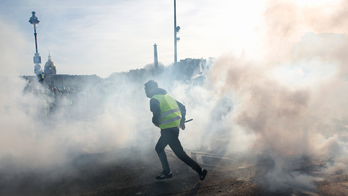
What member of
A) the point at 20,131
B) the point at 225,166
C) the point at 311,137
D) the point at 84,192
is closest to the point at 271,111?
the point at 311,137

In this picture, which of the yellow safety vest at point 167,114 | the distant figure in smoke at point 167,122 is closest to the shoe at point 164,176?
the distant figure in smoke at point 167,122

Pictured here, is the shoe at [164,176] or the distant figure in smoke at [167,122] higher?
the distant figure in smoke at [167,122]

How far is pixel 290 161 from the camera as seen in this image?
407 centimetres

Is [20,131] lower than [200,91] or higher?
lower

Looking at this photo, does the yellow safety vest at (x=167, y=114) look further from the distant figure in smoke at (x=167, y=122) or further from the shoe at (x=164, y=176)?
the shoe at (x=164, y=176)

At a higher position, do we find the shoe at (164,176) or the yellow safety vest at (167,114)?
the yellow safety vest at (167,114)

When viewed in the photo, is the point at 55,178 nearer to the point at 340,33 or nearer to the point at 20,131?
the point at 20,131

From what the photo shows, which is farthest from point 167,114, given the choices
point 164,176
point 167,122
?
point 164,176

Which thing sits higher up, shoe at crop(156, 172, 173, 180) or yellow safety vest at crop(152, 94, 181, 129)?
yellow safety vest at crop(152, 94, 181, 129)

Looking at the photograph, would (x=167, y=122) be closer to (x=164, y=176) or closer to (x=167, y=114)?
(x=167, y=114)

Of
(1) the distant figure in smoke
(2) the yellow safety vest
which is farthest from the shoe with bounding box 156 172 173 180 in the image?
(2) the yellow safety vest

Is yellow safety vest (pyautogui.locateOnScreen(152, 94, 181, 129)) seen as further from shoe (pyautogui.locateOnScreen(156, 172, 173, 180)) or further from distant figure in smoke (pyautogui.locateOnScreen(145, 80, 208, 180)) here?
shoe (pyautogui.locateOnScreen(156, 172, 173, 180))

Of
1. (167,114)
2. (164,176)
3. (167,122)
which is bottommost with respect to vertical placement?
(164,176)

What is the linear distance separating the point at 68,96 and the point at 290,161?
9651mm
